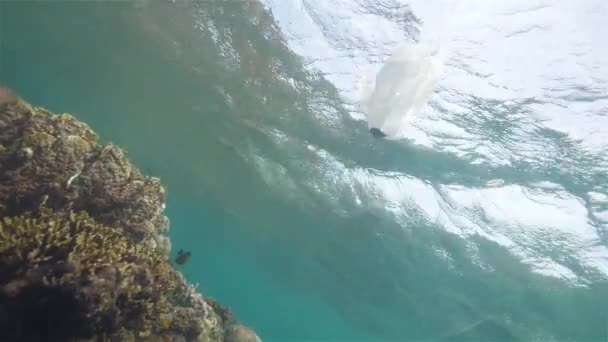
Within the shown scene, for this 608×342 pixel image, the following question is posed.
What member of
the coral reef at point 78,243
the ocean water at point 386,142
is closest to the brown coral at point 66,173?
the coral reef at point 78,243

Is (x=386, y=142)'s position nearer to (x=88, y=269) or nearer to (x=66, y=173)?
(x=66, y=173)

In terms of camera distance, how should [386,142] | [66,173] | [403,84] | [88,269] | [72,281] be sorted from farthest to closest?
[386,142] → [403,84] → [66,173] → [88,269] → [72,281]

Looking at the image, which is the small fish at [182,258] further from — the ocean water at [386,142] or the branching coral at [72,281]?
the ocean water at [386,142]

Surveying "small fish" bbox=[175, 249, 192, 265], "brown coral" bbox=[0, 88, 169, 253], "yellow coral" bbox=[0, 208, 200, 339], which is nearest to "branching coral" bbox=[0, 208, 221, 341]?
"yellow coral" bbox=[0, 208, 200, 339]

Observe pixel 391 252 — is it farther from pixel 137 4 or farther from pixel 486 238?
pixel 137 4

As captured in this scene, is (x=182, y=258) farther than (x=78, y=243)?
Yes

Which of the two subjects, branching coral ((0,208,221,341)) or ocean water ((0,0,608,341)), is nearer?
branching coral ((0,208,221,341))

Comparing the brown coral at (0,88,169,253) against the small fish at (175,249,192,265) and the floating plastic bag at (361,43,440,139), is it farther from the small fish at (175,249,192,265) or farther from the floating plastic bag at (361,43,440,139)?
the floating plastic bag at (361,43,440,139)

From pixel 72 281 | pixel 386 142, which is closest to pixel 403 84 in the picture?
pixel 386 142
